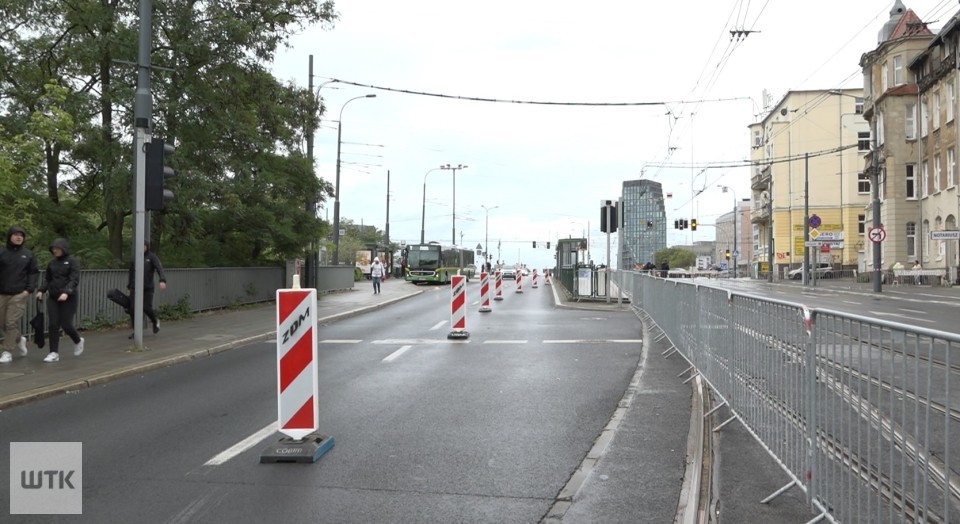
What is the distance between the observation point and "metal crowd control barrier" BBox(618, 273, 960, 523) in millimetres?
2645

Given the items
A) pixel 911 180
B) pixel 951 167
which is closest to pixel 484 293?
pixel 951 167

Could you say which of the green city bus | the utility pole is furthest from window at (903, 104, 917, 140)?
the utility pole

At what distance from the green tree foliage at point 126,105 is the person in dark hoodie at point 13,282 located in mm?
4079

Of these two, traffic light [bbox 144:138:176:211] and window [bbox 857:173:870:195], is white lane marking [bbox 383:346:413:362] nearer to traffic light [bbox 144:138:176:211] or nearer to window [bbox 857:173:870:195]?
traffic light [bbox 144:138:176:211]

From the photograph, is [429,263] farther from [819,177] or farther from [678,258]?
[678,258]

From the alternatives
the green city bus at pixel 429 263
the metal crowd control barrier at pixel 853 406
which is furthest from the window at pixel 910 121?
the metal crowd control barrier at pixel 853 406

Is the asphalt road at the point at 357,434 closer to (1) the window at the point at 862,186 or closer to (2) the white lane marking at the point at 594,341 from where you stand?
(2) the white lane marking at the point at 594,341

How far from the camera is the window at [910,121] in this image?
4502cm

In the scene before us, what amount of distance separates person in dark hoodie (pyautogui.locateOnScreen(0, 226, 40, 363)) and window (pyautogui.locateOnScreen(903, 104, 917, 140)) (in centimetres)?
4996

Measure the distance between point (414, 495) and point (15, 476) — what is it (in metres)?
2.85

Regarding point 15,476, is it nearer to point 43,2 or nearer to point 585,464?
point 585,464

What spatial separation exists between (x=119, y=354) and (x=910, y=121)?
49323 mm

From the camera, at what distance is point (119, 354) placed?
10586 millimetres

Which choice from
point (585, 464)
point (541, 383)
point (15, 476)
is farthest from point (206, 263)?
point (585, 464)
